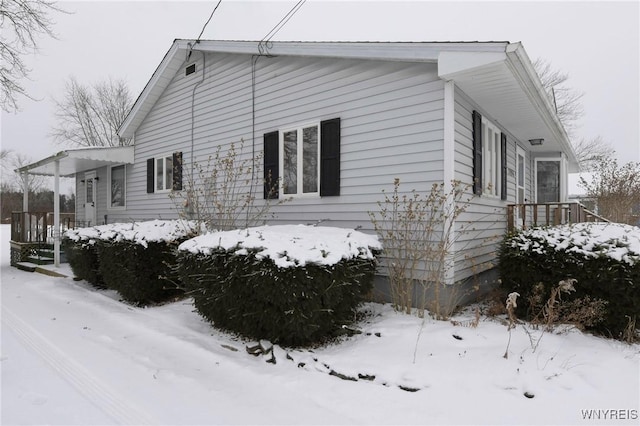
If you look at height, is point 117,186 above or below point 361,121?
below

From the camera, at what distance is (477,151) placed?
235 inches

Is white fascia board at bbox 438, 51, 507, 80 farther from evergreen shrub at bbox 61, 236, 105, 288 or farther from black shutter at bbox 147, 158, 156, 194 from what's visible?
black shutter at bbox 147, 158, 156, 194

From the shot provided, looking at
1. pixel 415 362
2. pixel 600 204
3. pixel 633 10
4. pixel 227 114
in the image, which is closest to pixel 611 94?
pixel 633 10

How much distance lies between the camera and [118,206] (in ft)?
37.4

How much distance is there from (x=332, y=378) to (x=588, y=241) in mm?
3326

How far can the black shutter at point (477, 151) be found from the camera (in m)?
5.88

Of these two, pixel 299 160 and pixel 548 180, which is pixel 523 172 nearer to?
pixel 548 180

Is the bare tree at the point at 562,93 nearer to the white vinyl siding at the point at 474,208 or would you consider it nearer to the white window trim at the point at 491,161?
the white vinyl siding at the point at 474,208

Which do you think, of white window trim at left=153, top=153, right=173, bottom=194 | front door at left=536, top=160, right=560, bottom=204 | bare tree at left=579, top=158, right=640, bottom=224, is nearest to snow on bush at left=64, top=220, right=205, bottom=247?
white window trim at left=153, top=153, right=173, bottom=194

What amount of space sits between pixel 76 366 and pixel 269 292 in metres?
2.01

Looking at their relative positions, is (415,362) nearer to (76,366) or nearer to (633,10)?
(76,366)

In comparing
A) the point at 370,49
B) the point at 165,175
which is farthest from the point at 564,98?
the point at 165,175

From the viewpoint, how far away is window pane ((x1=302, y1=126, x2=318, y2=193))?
21.7 feet

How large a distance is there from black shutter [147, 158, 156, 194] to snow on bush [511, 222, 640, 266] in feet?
29.4
